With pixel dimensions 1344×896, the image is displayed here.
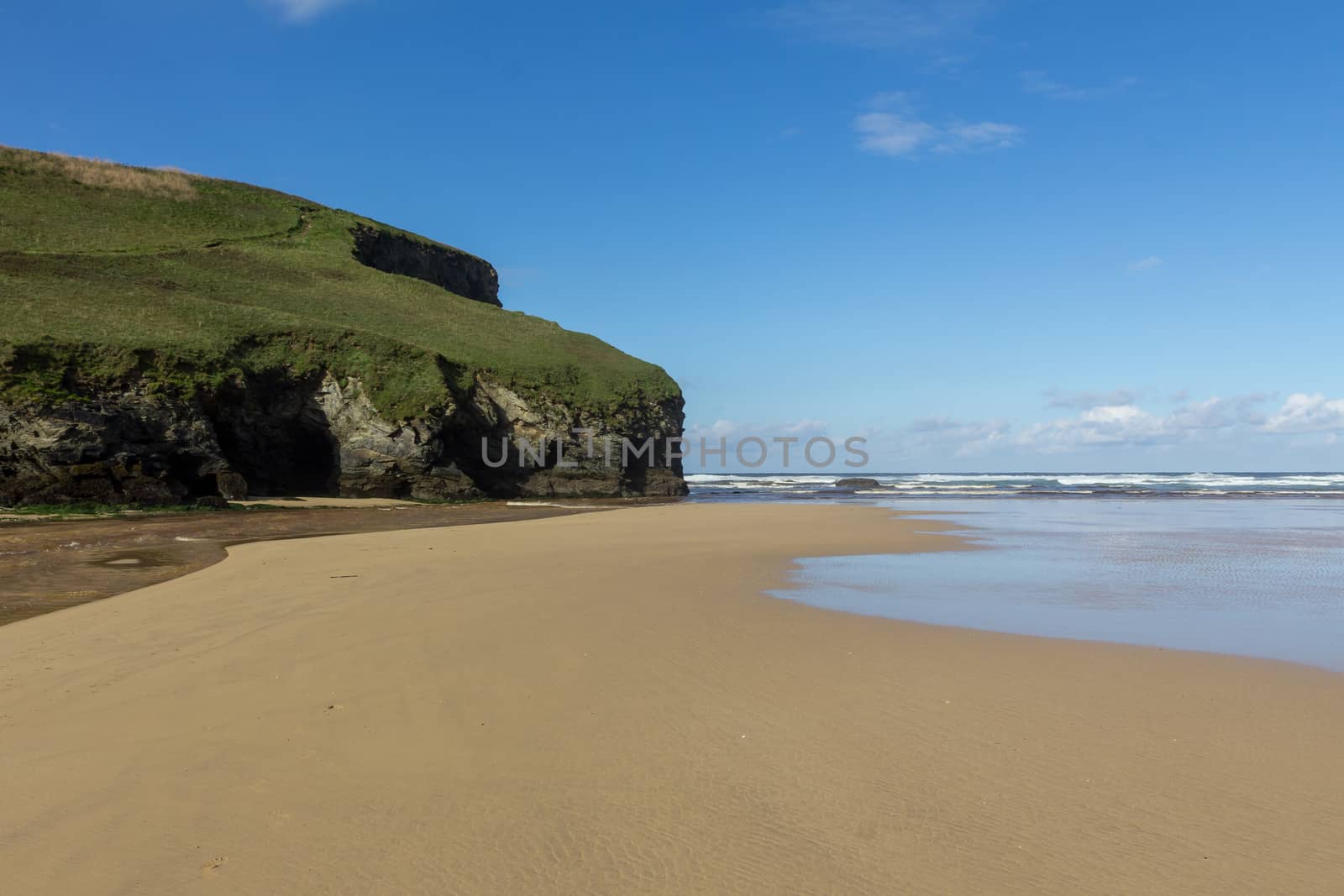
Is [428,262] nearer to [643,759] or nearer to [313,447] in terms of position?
[313,447]

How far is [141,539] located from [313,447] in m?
20.6

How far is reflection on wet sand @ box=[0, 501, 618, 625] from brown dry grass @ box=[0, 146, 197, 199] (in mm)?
47143

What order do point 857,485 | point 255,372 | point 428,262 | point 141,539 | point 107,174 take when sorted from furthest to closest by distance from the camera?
point 428,262, point 857,485, point 107,174, point 255,372, point 141,539

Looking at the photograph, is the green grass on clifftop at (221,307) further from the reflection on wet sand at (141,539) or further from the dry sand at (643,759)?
the dry sand at (643,759)

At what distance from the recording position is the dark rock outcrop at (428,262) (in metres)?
66.9

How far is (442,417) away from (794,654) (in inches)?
1225

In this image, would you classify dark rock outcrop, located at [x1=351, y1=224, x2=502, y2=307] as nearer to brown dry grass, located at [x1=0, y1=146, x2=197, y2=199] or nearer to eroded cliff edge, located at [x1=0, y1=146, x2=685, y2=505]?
eroded cliff edge, located at [x1=0, y1=146, x2=685, y2=505]

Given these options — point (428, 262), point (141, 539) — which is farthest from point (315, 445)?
point (428, 262)

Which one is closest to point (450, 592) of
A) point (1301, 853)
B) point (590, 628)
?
point (590, 628)

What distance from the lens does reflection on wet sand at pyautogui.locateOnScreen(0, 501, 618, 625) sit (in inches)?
397

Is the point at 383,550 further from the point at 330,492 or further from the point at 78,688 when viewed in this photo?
the point at 330,492

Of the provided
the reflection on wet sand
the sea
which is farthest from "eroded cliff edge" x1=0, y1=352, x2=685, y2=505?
the sea

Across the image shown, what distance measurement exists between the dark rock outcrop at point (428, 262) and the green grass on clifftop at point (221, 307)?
2357 millimetres

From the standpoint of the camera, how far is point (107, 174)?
6100 cm
